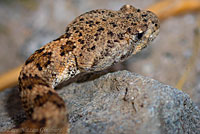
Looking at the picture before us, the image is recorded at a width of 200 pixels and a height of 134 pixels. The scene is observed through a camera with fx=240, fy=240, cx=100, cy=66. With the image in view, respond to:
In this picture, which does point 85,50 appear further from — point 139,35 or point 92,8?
point 92,8

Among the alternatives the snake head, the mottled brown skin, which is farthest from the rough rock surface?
the snake head

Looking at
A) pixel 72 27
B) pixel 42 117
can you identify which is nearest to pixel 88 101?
pixel 42 117

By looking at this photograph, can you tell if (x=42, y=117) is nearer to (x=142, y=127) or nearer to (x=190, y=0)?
(x=142, y=127)

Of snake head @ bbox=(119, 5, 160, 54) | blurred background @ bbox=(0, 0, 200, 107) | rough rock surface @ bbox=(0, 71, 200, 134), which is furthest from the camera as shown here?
blurred background @ bbox=(0, 0, 200, 107)

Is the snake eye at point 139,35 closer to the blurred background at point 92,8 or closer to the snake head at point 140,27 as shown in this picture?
the snake head at point 140,27

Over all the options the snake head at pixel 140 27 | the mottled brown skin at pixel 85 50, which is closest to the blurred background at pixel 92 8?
the snake head at pixel 140 27

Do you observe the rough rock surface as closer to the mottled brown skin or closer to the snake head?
the mottled brown skin

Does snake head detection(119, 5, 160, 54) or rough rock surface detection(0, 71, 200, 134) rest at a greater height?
snake head detection(119, 5, 160, 54)

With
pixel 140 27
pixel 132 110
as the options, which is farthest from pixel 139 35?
pixel 132 110
